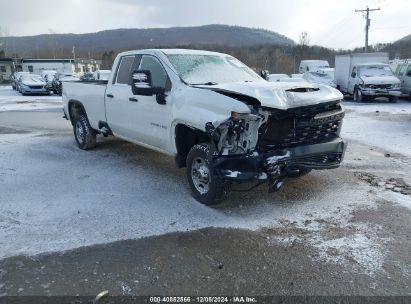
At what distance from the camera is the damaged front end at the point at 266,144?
4.63m

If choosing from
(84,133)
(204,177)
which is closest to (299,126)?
(204,177)

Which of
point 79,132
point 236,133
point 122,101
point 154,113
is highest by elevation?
point 122,101

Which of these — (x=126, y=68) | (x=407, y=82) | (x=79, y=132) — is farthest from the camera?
(x=407, y=82)

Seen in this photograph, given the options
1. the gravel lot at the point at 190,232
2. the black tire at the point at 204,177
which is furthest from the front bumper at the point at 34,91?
the black tire at the point at 204,177

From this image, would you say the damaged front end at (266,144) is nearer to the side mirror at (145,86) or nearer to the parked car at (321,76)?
the side mirror at (145,86)

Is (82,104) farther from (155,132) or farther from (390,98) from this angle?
(390,98)

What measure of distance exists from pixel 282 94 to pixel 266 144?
2.00ft

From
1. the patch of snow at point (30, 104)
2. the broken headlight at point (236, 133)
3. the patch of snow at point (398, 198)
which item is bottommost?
the patch of snow at point (398, 198)

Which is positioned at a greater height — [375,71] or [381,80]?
[375,71]

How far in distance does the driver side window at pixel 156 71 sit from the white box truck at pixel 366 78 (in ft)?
50.7

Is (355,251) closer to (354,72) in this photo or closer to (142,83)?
(142,83)

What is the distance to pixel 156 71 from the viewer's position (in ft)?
19.5

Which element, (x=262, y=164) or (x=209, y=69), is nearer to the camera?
(x=262, y=164)

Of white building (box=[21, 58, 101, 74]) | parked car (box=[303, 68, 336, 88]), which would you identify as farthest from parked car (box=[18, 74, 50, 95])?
white building (box=[21, 58, 101, 74])
